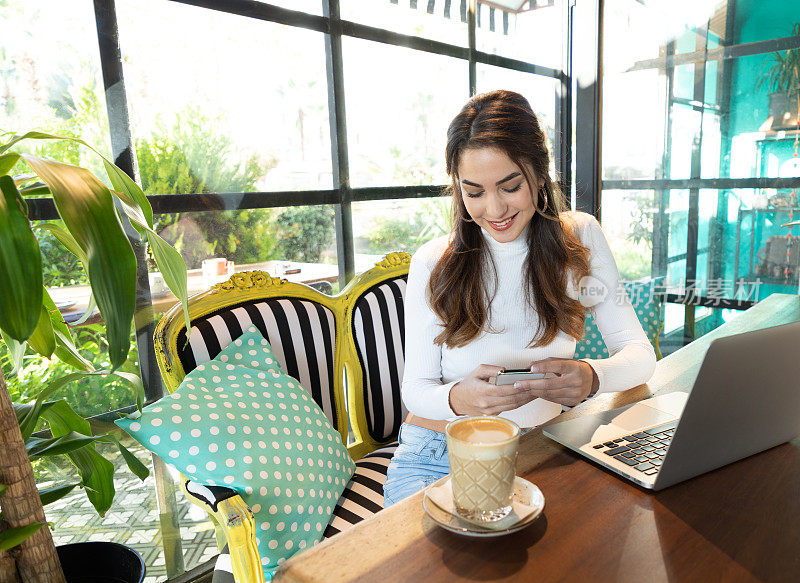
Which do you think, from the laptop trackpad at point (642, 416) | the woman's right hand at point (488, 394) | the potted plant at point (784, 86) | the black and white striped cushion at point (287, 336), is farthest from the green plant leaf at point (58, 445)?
the potted plant at point (784, 86)

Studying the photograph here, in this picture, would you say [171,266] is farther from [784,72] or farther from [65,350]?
[784,72]

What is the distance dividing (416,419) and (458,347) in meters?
0.22

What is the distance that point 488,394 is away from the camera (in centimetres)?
112

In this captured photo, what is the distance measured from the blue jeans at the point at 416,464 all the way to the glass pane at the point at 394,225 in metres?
1.15

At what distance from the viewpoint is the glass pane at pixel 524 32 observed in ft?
9.94

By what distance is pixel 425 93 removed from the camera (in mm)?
2723

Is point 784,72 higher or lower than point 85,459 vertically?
higher

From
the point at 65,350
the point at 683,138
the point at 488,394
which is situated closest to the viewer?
the point at 488,394

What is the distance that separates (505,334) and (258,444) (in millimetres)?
663

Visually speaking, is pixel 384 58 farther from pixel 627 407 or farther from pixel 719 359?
pixel 719 359

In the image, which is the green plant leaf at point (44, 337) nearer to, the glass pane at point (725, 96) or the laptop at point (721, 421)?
the laptop at point (721, 421)

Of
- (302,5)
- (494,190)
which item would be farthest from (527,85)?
(494,190)

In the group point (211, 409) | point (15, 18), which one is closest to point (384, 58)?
point (15, 18)

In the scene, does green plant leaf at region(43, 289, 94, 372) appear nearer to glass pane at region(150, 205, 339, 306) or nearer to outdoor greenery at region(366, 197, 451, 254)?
glass pane at region(150, 205, 339, 306)
